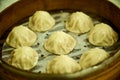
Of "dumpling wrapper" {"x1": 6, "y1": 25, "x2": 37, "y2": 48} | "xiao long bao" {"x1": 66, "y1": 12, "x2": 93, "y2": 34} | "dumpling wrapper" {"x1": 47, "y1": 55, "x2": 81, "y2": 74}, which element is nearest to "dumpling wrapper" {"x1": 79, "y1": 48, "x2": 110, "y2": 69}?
"dumpling wrapper" {"x1": 47, "y1": 55, "x2": 81, "y2": 74}

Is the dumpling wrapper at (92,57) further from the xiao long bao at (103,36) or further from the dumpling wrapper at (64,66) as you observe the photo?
the xiao long bao at (103,36)

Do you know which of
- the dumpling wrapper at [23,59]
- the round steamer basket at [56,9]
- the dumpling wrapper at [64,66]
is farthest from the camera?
the dumpling wrapper at [23,59]

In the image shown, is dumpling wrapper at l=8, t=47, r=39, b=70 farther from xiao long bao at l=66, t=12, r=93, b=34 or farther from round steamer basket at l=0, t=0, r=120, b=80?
xiao long bao at l=66, t=12, r=93, b=34

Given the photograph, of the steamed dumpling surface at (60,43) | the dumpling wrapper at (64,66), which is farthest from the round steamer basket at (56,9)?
the steamed dumpling surface at (60,43)

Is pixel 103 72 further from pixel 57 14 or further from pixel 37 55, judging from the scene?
pixel 57 14

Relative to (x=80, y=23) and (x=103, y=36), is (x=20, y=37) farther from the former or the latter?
(x=103, y=36)

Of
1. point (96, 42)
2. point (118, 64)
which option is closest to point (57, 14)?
point (96, 42)
